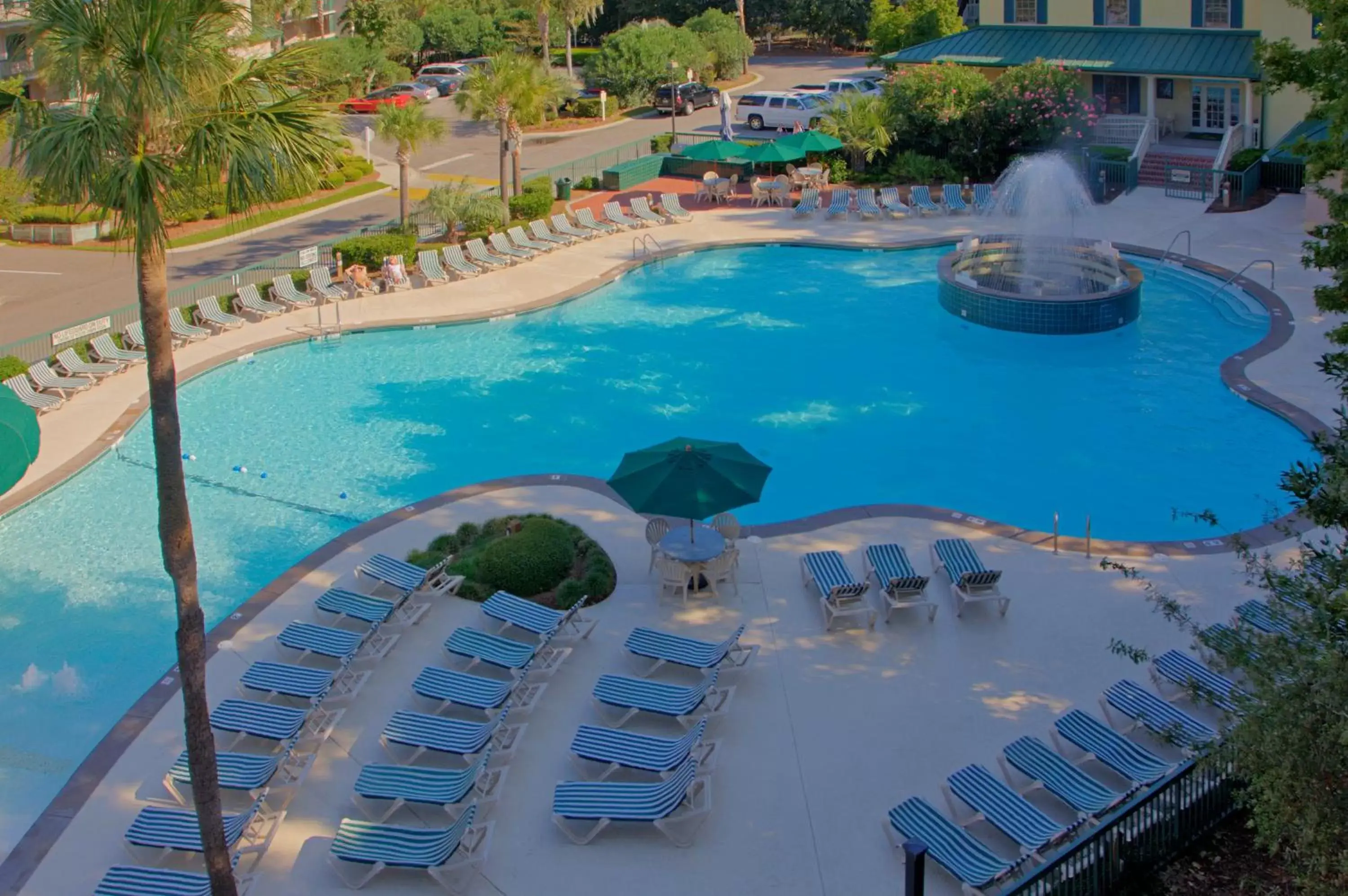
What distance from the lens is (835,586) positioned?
17.1 meters

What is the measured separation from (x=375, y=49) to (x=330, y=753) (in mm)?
50520

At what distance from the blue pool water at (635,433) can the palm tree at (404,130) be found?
6.80m

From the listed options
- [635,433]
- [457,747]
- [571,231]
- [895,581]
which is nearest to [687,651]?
[895,581]

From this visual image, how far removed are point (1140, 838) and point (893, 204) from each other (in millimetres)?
26268

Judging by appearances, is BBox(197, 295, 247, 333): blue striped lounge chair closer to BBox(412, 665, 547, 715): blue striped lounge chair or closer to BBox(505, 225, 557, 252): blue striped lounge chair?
BBox(505, 225, 557, 252): blue striped lounge chair

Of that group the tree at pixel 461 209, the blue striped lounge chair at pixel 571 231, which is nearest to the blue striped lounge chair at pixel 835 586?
the blue striped lounge chair at pixel 571 231

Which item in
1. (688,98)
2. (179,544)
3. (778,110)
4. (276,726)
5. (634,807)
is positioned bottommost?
(634,807)

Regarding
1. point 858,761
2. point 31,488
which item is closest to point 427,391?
point 31,488

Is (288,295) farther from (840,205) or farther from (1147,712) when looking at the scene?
(1147,712)

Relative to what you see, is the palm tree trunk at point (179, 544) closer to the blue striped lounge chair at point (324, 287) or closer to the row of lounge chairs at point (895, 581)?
the row of lounge chairs at point (895, 581)

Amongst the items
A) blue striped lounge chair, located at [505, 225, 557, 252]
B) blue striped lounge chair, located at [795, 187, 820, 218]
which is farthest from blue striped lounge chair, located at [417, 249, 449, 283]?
blue striped lounge chair, located at [795, 187, 820, 218]

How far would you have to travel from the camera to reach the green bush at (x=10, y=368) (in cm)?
2536

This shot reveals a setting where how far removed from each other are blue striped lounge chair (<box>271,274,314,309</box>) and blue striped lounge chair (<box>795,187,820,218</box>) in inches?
514

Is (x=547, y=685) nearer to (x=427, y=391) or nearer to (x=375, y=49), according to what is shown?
(x=427, y=391)
